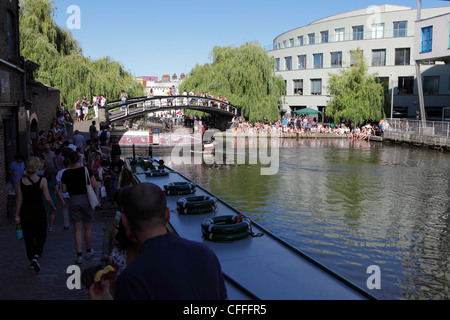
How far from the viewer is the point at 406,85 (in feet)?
160

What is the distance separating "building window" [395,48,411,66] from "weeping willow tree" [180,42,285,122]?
48.8ft

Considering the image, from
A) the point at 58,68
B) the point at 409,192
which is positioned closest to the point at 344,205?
the point at 409,192

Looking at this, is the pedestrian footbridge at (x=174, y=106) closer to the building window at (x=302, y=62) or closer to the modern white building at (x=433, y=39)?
the building window at (x=302, y=62)

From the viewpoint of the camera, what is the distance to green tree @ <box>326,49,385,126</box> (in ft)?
138

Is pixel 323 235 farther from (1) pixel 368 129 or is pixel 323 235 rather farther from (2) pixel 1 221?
(1) pixel 368 129

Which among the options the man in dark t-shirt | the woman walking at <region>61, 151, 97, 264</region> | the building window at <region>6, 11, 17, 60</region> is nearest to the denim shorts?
the woman walking at <region>61, 151, 97, 264</region>

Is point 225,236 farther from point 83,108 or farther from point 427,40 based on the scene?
point 427,40

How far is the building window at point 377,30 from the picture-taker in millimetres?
49031

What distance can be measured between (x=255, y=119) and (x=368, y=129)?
35.8 ft

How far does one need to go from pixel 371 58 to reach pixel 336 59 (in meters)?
4.10

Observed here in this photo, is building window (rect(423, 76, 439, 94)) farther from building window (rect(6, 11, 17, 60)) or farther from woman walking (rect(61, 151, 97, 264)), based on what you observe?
woman walking (rect(61, 151, 97, 264))

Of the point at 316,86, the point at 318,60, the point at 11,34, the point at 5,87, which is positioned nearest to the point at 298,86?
the point at 316,86

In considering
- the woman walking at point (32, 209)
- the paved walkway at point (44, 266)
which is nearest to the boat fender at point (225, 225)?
the paved walkway at point (44, 266)

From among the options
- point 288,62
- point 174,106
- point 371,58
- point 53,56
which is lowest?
point 174,106
